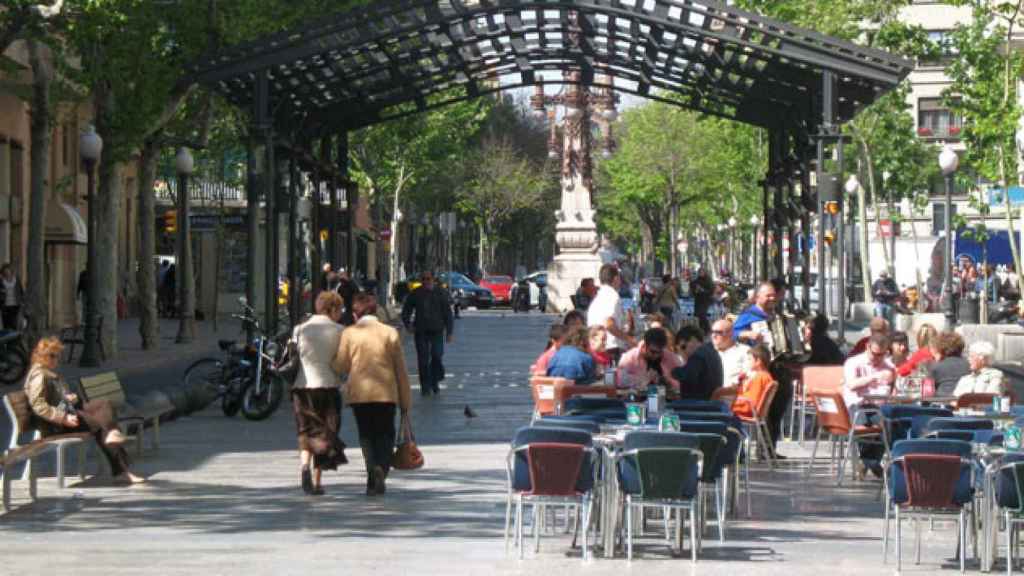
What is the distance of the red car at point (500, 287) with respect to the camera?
81938mm

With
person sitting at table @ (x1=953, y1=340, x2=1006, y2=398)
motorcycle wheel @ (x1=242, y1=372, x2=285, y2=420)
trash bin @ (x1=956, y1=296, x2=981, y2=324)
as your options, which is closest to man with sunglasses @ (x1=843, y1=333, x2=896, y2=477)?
person sitting at table @ (x1=953, y1=340, x2=1006, y2=398)

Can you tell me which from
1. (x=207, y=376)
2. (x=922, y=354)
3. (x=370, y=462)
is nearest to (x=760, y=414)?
(x=922, y=354)

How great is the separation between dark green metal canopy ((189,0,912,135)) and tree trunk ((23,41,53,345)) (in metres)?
3.86

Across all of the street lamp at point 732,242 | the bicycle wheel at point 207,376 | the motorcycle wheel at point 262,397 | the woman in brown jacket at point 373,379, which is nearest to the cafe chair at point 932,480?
the woman in brown jacket at point 373,379

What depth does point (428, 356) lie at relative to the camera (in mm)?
30562

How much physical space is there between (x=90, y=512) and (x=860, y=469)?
6849mm

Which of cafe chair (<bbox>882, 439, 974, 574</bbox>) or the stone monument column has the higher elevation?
the stone monument column

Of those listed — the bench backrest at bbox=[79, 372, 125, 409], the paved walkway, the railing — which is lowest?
the paved walkway

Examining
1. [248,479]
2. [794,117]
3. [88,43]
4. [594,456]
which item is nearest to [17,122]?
[88,43]

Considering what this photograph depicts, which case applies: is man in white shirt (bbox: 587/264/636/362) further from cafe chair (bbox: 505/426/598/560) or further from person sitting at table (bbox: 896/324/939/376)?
cafe chair (bbox: 505/426/598/560)

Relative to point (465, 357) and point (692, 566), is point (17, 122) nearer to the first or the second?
point (465, 357)

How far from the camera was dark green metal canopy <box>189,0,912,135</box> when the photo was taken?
90.7 feet

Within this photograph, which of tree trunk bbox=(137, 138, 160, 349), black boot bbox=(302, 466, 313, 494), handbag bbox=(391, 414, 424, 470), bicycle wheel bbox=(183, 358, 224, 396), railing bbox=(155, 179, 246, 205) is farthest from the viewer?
railing bbox=(155, 179, 246, 205)

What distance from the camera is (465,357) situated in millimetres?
42000
